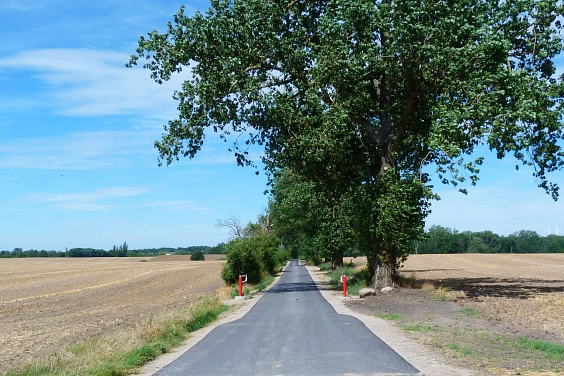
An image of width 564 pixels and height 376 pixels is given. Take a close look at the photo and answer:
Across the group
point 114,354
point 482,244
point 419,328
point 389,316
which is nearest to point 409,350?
point 419,328

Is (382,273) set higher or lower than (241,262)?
lower

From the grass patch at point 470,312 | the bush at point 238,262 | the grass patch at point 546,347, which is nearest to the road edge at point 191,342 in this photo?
the grass patch at point 546,347

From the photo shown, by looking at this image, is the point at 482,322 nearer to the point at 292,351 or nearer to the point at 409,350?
the point at 409,350

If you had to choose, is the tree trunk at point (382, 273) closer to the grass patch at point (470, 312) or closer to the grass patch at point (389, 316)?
the grass patch at point (389, 316)

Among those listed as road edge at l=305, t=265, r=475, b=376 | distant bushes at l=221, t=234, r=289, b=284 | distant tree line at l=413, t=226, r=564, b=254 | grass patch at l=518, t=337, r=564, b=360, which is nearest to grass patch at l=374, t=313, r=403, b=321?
road edge at l=305, t=265, r=475, b=376

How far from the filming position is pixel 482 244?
171625mm

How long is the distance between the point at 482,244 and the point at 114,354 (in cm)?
17206

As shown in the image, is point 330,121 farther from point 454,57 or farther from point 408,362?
point 408,362

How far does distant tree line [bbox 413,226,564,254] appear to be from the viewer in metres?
166

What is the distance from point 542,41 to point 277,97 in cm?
1085

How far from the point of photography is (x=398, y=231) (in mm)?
24828

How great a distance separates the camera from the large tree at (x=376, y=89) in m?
21.3

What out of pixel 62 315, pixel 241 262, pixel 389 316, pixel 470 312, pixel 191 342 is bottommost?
pixel 62 315

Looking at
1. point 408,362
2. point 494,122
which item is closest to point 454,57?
point 494,122
